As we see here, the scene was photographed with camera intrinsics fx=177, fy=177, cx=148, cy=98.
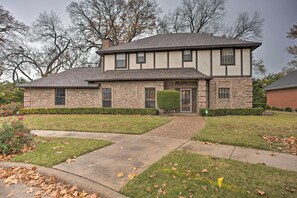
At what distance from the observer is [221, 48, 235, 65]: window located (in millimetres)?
15859

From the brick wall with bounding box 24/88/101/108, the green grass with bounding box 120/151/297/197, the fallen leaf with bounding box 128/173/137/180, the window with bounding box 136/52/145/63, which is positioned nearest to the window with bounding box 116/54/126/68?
the window with bounding box 136/52/145/63

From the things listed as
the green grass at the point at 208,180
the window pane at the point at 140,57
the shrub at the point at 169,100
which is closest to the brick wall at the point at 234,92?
the shrub at the point at 169,100

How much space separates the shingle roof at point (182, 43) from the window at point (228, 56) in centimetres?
61

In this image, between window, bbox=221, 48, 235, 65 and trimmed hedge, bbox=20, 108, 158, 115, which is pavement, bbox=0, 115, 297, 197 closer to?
trimmed hedge, bbox=20, 108, 158, 115

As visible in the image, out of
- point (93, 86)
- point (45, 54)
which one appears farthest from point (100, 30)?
point (93, 86)

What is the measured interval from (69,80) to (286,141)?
693 inches

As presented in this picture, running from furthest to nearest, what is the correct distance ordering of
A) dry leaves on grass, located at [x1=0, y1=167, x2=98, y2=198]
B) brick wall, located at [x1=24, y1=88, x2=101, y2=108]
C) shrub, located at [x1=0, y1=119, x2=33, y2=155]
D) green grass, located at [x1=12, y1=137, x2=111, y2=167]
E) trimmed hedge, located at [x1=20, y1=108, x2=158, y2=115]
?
brick wall, located at [x1=24, y1=88, x2=101, y2=108] → trimmed hedge, located at [x1=20, y1=108, x2=158, y2=115] → shrub, located at [x1=0, y1=119, x2=33, y2=155] → green grass, located at [x1=12, y1=137, x2=111, y2=167] → dry leaves on grass, located at [x1=0, y1=167, x2=98, y2=198]

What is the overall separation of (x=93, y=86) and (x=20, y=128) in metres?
10.6

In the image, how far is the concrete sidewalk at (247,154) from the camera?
430 centimetres

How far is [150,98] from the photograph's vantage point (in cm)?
1577

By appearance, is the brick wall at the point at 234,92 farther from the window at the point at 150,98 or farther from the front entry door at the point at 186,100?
the window at the point at 150,98

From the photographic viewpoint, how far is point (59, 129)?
8.83 meters

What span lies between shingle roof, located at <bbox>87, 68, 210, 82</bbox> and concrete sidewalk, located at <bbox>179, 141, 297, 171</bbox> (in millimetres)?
9612

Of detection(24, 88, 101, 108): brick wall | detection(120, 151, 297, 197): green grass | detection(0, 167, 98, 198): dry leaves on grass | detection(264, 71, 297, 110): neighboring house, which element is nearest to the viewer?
detection(120, 151, 297, 197): green grass
